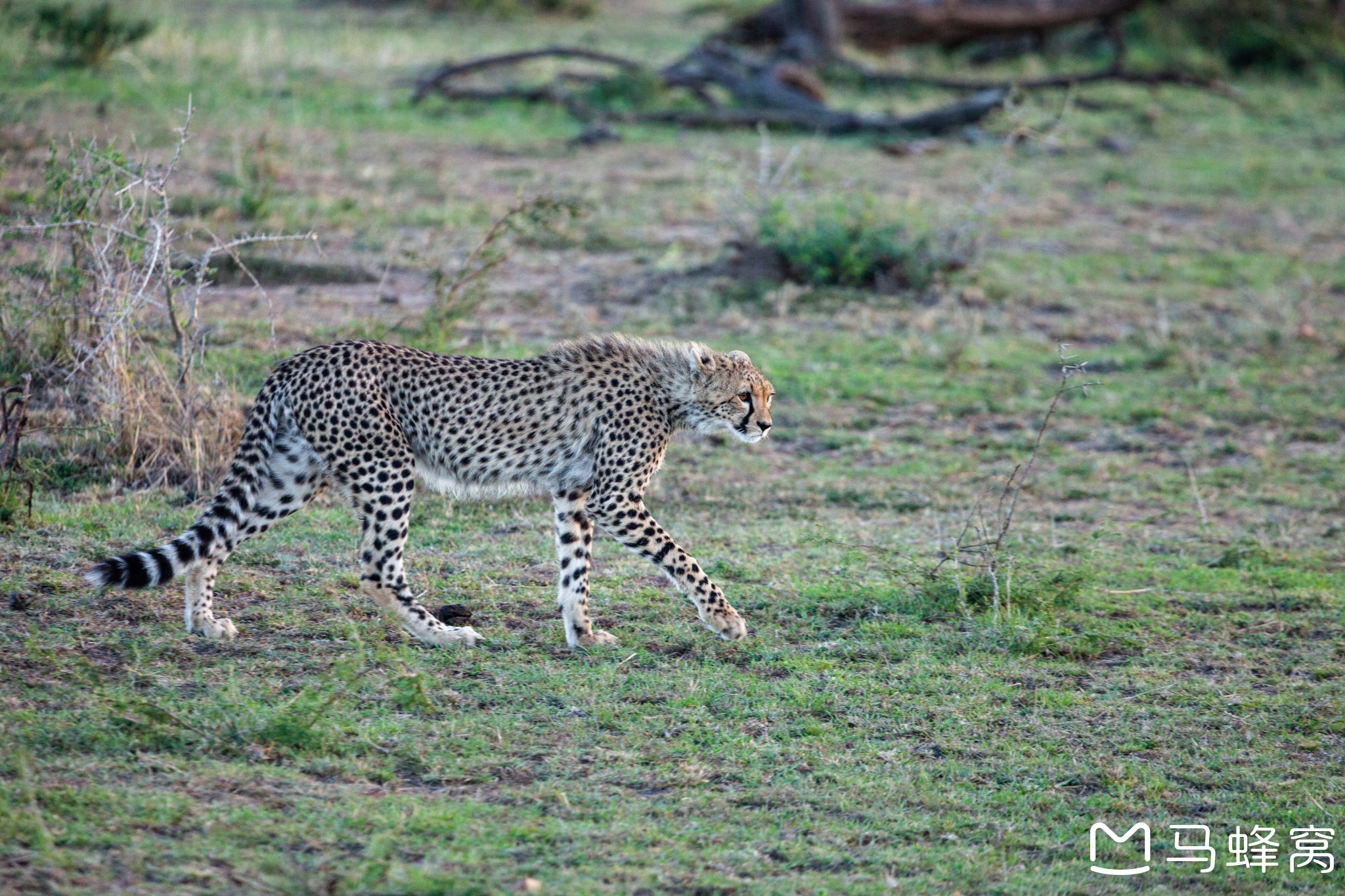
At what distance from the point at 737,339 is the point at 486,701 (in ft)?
18.9

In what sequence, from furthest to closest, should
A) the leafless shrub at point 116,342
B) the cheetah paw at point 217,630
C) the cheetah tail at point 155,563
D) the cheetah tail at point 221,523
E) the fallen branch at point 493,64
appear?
1. the fallen branch at point 493,64
2. the leafless shrub at point 116,342
3. the cheetah paw at point 217,630
4. the cheetah tail at point 221,523
5. the cheetah tail at point 155,563

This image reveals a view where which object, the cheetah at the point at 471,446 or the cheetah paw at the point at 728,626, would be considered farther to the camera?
the cheetah paw at the point at 728,626

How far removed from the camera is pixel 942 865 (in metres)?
4.62

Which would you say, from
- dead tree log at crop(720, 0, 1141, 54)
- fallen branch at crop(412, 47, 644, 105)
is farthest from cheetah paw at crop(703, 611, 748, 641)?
dead tree log at crop(720, 0, 1141, 54)

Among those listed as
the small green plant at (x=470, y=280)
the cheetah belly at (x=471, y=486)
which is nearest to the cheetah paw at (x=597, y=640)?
the cheetah belly at (x=471, y=486)

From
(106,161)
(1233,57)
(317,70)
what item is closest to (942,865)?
(106,161)

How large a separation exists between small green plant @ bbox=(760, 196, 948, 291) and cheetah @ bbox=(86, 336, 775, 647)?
552 cm

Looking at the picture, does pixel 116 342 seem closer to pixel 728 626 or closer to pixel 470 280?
pixel 470 280

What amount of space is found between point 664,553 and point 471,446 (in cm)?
92

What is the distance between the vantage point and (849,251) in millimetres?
12039

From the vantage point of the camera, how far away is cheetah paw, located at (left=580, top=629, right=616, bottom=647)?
20.4 ft

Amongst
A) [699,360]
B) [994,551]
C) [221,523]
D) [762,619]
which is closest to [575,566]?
[762,619]

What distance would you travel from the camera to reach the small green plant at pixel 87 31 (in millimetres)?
15531

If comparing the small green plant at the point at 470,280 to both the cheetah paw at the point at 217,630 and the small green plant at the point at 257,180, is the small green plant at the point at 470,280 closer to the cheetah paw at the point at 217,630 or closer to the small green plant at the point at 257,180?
the small green plant at the point at 257,180
